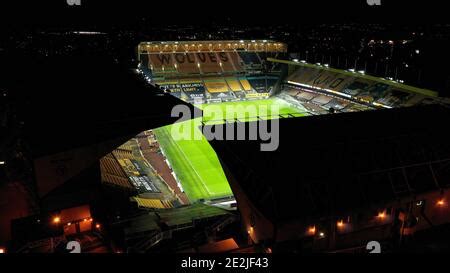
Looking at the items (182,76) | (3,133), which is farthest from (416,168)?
(182,76)

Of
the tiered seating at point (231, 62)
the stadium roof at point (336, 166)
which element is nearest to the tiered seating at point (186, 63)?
the tiered seating at point (231, 62)

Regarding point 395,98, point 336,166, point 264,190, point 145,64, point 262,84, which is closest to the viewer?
point 264,190

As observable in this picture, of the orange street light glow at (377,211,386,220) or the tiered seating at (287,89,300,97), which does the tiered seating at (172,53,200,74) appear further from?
the orange street light glow at (377,211,386,220)

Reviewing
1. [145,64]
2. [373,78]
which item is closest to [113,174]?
[145,64]

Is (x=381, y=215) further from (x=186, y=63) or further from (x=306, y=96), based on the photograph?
(x=186, y=63)

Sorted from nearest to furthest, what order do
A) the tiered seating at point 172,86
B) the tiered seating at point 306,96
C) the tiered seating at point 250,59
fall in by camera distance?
1. the tiered seating at point 306,96
2. the tiered seating at point 172,86
3. the tiered seating at point 250,59

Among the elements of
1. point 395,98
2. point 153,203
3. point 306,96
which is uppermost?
point 395,98

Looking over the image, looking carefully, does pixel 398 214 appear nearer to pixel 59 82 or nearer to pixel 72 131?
pixel 72 131

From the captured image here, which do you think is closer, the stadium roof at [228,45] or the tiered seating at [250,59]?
the stadium roof at [228,45]

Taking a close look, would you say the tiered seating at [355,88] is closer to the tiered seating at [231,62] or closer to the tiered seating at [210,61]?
the tiered seating at [231,62]

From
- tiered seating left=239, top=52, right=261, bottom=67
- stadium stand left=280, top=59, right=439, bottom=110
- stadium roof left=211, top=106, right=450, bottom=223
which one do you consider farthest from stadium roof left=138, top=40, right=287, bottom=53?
stadium roof left=211, top=106, right=450, bottom=223
